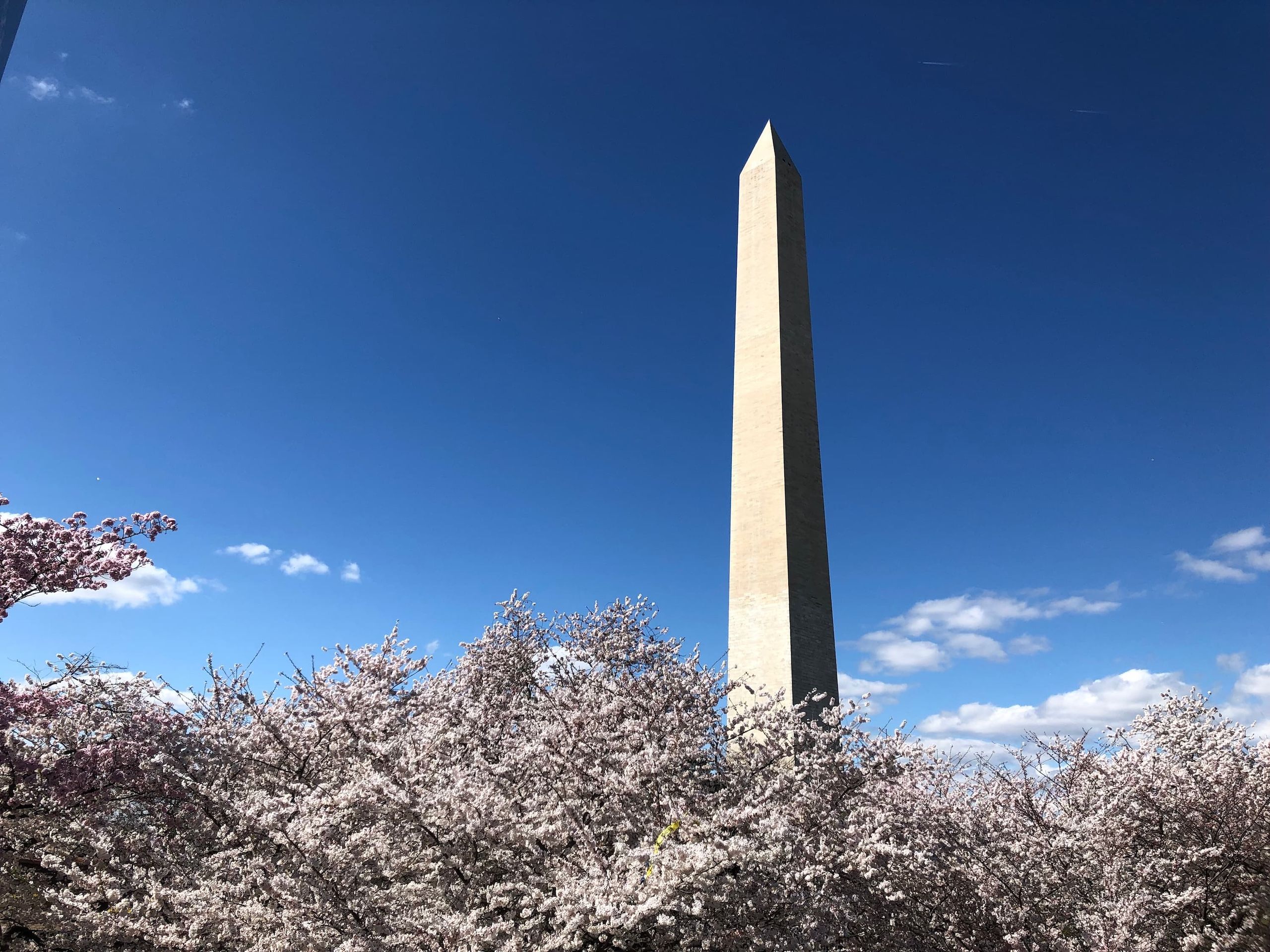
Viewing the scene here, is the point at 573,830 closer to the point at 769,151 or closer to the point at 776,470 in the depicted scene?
the point at 776,470

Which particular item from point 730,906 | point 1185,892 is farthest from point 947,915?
point 730,906

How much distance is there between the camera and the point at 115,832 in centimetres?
905

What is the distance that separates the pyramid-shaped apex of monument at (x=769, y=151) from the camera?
61.9ft

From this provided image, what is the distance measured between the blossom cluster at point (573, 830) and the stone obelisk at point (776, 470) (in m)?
3.16

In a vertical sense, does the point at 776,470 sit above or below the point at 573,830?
above

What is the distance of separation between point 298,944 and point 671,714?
439cm

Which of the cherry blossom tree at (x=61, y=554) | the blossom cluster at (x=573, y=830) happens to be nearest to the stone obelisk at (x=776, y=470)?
the blossom cluster at (x=573, y=830)

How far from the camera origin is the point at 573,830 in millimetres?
8359

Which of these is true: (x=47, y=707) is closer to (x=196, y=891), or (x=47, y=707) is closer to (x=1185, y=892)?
(x=196, y=891)

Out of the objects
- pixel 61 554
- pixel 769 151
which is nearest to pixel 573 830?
pixel 61 554

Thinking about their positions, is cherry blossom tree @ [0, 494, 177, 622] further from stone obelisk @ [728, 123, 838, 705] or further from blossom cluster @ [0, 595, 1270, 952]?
stone obelisk @ [728, 123, 838, 705]

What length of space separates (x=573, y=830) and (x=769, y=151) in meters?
15.7

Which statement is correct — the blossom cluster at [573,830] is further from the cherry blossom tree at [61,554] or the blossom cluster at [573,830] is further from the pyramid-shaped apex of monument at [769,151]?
the pyramid-shaped apex of monument at [769,151]

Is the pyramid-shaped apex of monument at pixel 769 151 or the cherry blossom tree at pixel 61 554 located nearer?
the cherry blossom tree at pixel 61 554
